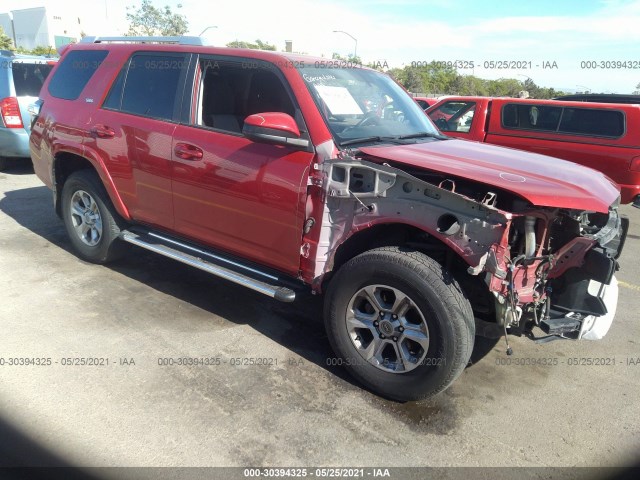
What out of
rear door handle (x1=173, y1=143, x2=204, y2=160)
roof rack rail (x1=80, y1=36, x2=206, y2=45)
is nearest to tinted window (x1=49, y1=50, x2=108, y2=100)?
roof rack rail (x1=80, y1=36, x2=206, y2=45)

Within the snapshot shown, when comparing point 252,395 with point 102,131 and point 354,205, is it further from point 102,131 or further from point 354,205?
point 102,131

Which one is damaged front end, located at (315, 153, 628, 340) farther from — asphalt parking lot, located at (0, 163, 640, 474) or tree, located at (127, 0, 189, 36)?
tree, located at (127, 0, 189, 36)

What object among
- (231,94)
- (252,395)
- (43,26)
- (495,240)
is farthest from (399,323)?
(43,26)

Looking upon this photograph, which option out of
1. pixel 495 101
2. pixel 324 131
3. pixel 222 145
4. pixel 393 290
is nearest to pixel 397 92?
pixel 324 131

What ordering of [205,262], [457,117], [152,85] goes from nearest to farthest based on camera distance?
[205,262]
[152,85]
[457,117]

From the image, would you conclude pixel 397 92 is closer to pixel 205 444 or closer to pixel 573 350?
pixel 573 350

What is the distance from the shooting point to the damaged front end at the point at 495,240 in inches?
108

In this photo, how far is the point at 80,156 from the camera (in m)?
4.82

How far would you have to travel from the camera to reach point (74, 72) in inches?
196

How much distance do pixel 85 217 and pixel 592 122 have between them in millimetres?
7517

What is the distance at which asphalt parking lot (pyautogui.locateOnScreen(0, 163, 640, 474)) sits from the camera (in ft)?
8.82

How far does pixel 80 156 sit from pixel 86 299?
145 cm

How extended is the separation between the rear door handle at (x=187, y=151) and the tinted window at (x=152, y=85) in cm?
32

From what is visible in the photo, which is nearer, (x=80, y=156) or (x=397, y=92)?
(x=397, y=92)
